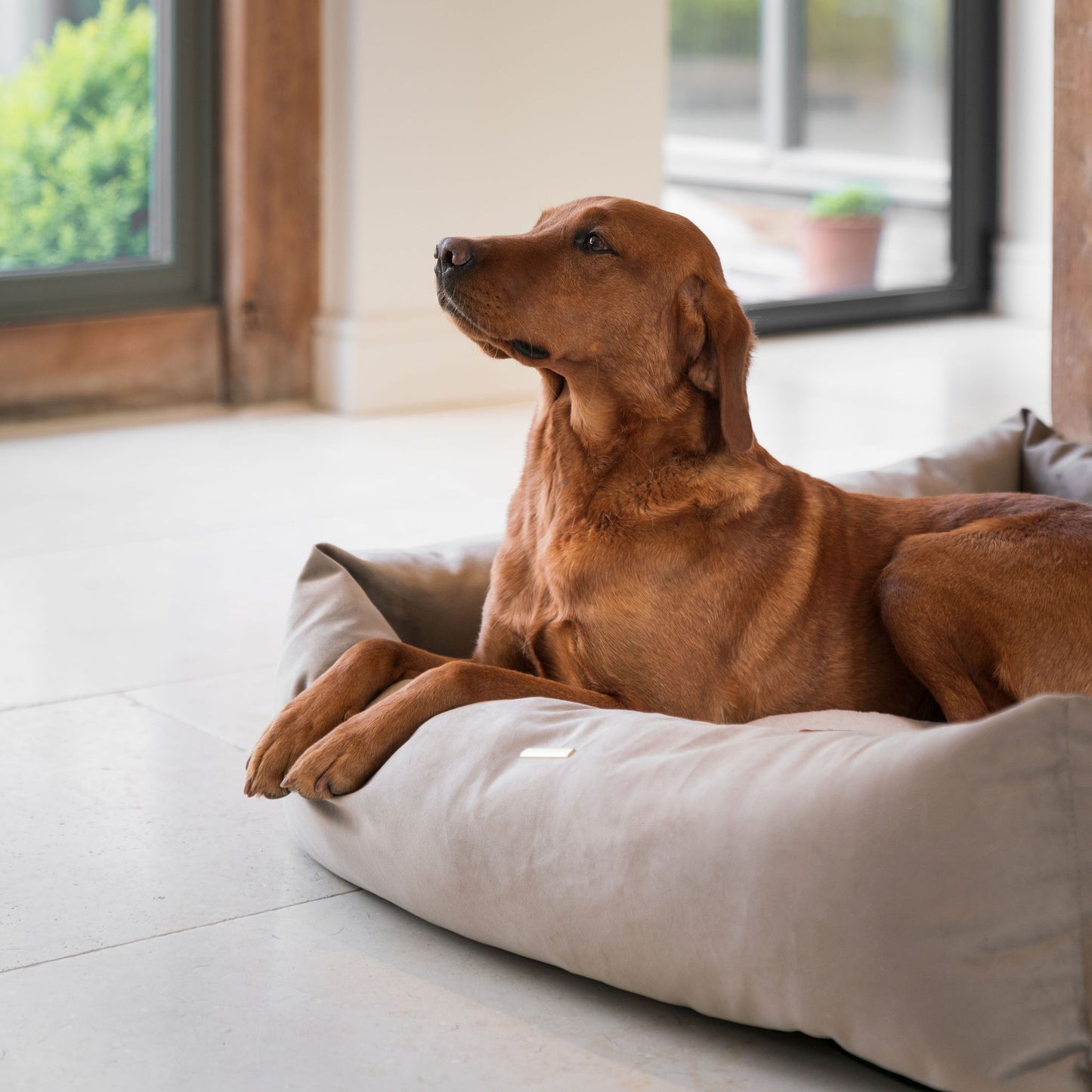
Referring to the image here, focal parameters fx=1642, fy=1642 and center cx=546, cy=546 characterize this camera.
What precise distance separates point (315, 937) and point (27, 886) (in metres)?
0.43

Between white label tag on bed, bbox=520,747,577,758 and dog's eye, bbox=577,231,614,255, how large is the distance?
2.34 ft

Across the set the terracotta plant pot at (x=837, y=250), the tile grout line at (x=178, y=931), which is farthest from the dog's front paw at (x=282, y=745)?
the terracotta plant pot at (x=837, y=250)

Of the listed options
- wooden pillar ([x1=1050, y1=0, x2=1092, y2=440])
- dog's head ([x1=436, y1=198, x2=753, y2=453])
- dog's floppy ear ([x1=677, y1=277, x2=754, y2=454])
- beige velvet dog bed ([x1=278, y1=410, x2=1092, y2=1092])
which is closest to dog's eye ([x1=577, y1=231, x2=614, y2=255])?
dog's head ([x1=436, y1=198, x2=753, y2=453])

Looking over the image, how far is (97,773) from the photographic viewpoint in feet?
8.75

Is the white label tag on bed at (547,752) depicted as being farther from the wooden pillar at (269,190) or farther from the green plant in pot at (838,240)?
the green plant in pot at (838,240)

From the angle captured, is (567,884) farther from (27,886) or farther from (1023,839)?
(27,886)

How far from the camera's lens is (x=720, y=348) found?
7.65ft

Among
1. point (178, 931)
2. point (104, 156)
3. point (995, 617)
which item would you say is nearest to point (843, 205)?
point (104, 156)

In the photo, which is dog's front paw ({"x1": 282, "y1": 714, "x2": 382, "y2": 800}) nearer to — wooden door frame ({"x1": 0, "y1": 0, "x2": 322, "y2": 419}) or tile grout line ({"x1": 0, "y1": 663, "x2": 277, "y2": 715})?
tile grout line ({"x1": 0, "y1": 663, "x2": 277, "y2": 715})

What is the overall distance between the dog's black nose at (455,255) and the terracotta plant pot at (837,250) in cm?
540

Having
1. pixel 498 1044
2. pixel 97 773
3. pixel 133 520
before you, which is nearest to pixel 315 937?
pixel 498 1044

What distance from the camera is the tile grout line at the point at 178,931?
2033 mm

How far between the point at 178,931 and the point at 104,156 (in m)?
3.96

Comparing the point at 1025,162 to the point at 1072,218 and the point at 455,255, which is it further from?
the point at 455,255
